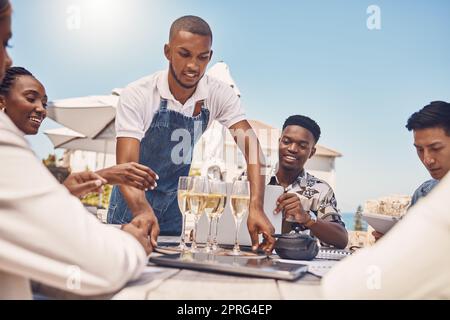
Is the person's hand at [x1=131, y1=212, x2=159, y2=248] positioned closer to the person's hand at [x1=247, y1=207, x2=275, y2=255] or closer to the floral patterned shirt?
the person's hand at [x1=247, y1=207, x2=275, y2=255]

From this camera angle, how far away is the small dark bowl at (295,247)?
48.1 inches

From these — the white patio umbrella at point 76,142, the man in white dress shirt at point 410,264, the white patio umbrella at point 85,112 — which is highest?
the man in white dress shirt at point 410,264

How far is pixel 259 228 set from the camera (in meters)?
1.38

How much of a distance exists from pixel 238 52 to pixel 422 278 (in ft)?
5.91

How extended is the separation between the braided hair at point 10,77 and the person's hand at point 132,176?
0.75 meters

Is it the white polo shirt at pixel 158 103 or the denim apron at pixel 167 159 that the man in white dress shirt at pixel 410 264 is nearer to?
the white polo shirt at pixel 158 103

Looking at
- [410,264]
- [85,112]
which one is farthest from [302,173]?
[85,112]

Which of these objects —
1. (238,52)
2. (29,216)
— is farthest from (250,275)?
A: (238,52)

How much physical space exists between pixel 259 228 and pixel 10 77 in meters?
1.24

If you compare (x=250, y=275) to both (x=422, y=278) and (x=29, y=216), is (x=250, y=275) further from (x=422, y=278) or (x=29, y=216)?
(x=29, y=216)

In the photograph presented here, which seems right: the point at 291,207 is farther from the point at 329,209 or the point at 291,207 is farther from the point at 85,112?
the point at 85,112

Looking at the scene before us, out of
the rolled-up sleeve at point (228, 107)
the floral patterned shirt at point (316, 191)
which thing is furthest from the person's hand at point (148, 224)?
the floral patterned shirt at point (316, 191)

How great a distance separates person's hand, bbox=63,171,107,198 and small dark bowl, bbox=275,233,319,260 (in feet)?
1.65

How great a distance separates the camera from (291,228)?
72.6 inches
